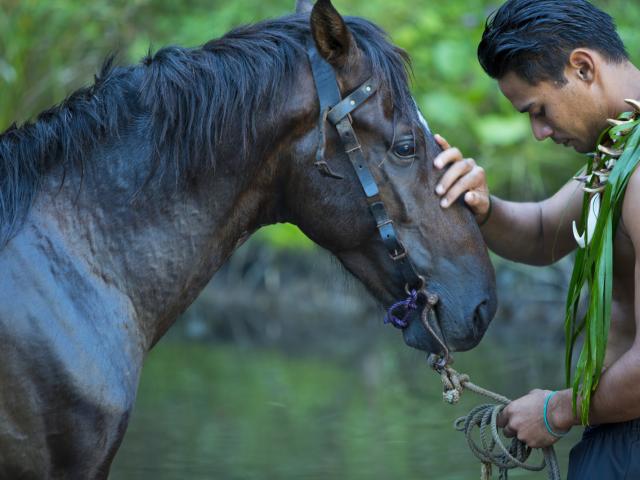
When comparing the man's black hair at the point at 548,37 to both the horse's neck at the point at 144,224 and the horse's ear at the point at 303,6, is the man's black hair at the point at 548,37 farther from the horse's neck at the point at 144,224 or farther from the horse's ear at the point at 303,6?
the horse's neck at the point at 144,224

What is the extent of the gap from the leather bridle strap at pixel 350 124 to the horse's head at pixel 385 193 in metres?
0.01

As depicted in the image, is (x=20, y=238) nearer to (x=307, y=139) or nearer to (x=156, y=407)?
(x=307, y=139)

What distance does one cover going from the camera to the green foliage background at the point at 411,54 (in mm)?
6926

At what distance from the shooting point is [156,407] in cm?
448

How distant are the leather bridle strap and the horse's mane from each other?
0.05 meters

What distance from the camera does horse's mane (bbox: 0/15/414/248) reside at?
2.12 m

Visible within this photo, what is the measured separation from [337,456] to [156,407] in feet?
3.78

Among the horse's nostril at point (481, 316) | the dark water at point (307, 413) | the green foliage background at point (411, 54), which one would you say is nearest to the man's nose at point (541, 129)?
the horse's nostril at point (481, 316)

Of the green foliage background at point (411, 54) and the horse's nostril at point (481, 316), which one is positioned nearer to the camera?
the horse's nostril at point (481, 316)

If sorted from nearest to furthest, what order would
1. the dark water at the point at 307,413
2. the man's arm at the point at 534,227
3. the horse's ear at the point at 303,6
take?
the horse's ear at the point at 303,6 < the man's arm at the point at 534,227 < the dark water at the point at 307,413

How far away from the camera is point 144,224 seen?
215 cm

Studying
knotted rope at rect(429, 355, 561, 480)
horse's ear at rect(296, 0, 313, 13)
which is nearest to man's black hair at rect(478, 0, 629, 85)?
horse's ear at rect(296, 0, 313, 13)

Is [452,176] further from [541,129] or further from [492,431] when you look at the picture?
[492,431]

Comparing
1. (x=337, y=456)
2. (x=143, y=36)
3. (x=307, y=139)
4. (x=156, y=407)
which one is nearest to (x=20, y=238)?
(x=307, y=139)
